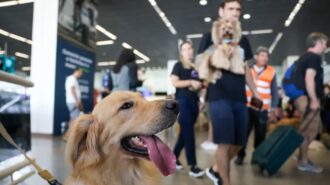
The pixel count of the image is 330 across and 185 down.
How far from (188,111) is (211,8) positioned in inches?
44.3

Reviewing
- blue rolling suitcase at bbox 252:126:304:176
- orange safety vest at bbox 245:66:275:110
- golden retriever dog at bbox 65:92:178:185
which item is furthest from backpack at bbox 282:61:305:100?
golden retriever dog at bbox 65:92:178:185

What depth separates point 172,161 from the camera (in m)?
1.51

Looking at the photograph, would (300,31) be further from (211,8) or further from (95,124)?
(95,124)

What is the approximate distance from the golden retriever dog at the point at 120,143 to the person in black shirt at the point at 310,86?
2.76m

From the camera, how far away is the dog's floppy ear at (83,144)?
4.74 ft

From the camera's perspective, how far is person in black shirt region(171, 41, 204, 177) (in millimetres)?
3387

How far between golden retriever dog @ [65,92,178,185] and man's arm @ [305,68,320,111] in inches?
107

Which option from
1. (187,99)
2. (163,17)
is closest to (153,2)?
(163,17)

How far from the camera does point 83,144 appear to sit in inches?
58.7

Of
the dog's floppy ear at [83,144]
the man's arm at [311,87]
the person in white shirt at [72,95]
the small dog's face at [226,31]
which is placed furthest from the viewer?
the person in white shirt at [72,95]

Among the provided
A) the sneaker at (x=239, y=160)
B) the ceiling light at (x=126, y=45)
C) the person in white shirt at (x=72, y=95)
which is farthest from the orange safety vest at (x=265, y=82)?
the person in white shirt at (x=72, y=95)

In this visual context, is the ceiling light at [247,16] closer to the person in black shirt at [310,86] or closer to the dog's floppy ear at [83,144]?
the person in black shirt at [310,86]

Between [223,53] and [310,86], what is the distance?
173cm

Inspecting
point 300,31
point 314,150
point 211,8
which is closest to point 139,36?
point 211,8
